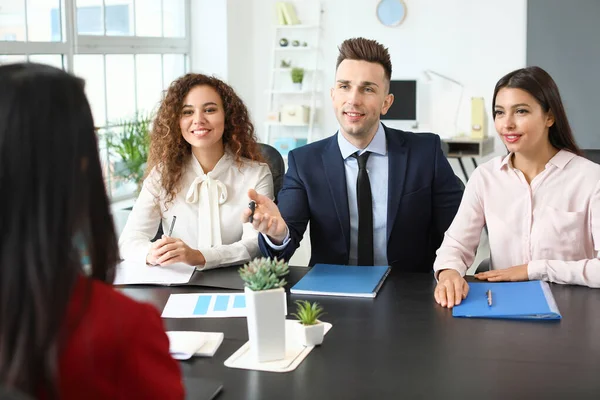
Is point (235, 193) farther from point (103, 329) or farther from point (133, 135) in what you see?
point (133, 135)

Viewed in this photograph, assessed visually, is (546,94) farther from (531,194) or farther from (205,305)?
(205,305)

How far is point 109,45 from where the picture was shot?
5.42 meters

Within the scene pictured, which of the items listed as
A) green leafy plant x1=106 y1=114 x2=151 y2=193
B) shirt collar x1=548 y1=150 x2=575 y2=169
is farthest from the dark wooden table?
green leafy plant x1=106 y1=114 x2=151 y2=193

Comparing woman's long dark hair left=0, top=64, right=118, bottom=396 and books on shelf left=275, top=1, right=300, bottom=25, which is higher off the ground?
books on shelf left=275, top=1, right=300, bottom=25

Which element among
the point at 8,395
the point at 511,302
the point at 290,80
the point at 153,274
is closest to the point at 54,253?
the point at 8,395

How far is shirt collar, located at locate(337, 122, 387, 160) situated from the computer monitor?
A: 391 centimetres

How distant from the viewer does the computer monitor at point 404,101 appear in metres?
6.61

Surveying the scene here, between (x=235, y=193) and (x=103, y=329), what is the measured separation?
6.10 ft

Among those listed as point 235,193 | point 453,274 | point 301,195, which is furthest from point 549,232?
point 235,193

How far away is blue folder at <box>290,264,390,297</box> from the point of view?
2100 millimetres

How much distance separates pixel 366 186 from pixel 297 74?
14.2 feet

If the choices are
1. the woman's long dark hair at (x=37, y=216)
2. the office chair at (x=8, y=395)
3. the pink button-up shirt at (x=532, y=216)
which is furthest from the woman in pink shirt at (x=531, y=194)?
the office chair at (x=8, y=395)

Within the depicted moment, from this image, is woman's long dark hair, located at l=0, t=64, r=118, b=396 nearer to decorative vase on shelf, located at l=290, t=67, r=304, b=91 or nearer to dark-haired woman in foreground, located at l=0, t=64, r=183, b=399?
dark-haired woman in foreground, located at l=0, t=64, r=183, b=399

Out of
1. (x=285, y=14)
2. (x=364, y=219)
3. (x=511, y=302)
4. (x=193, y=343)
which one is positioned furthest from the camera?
(x=285, y=14)
